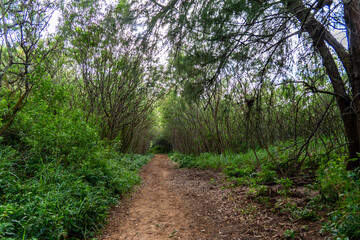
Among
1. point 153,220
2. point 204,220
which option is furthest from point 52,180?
point 204,220

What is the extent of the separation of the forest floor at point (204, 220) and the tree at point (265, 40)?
150 centimetres

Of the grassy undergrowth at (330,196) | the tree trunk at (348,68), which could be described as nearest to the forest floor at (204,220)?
the grassy undergrowth at (330,196)

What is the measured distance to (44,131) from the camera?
4.46 meters

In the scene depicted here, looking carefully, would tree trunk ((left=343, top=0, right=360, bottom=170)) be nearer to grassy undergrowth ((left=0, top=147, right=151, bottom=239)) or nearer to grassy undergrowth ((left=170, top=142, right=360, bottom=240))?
grassy undergrowth ((left=170, top=142, right=360, bottom=240))

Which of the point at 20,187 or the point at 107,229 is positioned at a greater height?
the point at 20,187

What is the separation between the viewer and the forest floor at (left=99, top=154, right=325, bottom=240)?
118 inches

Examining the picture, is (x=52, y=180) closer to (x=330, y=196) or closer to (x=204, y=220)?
(x=204, y=220)

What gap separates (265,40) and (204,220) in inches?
139

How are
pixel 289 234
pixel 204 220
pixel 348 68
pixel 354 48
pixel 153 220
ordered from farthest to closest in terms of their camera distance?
pixel 153 220 → pixel 204 220 → pixel 348 68 → pixel 354 48 → pixel 289 234

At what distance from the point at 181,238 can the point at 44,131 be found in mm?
3702

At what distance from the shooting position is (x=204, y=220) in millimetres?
3893

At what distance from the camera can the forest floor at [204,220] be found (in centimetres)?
299

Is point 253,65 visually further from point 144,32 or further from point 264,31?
point 144,32

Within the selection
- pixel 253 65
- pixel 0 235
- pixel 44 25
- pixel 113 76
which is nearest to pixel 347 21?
pixel 253 65
